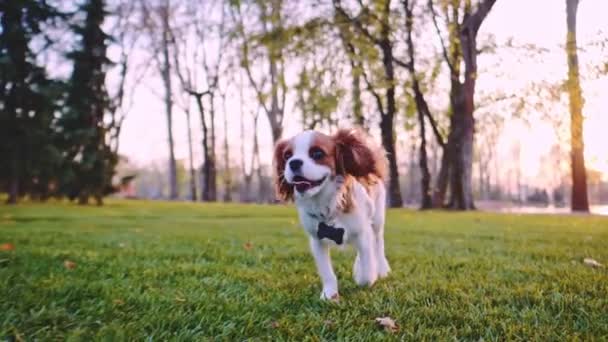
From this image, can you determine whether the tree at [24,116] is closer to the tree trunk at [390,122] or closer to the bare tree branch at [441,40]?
the tree trunk at [390,122]

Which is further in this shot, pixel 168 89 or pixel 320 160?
pixel 168 89

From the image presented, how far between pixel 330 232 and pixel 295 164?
24.1 inches

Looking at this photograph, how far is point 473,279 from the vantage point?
4.51 metres

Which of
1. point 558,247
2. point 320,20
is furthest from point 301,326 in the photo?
point 320,20

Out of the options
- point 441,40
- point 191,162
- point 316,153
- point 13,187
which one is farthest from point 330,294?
point 191,162

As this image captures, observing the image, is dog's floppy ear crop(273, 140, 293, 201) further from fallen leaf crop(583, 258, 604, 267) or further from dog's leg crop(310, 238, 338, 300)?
fallen leaf crop(583, 258, 604, 267)

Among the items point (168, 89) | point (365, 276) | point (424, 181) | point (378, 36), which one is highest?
point (168, 89)

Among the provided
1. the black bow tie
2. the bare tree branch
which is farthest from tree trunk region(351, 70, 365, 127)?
the black bow tie

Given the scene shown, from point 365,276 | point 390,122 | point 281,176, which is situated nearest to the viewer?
point 365,276

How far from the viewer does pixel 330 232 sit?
13.2 ft

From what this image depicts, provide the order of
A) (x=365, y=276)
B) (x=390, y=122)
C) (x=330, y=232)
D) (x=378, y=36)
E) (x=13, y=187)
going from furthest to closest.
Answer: (x=390, y=122)
(x=13, y=187)
(x=378, y=36)
(x=365, y=276)
(x=330, y=232)

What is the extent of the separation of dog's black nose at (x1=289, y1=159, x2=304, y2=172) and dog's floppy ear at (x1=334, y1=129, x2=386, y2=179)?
1.59 feet

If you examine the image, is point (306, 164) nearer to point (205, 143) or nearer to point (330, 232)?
point (330, 232)

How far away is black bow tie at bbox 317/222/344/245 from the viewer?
13.2 ft
